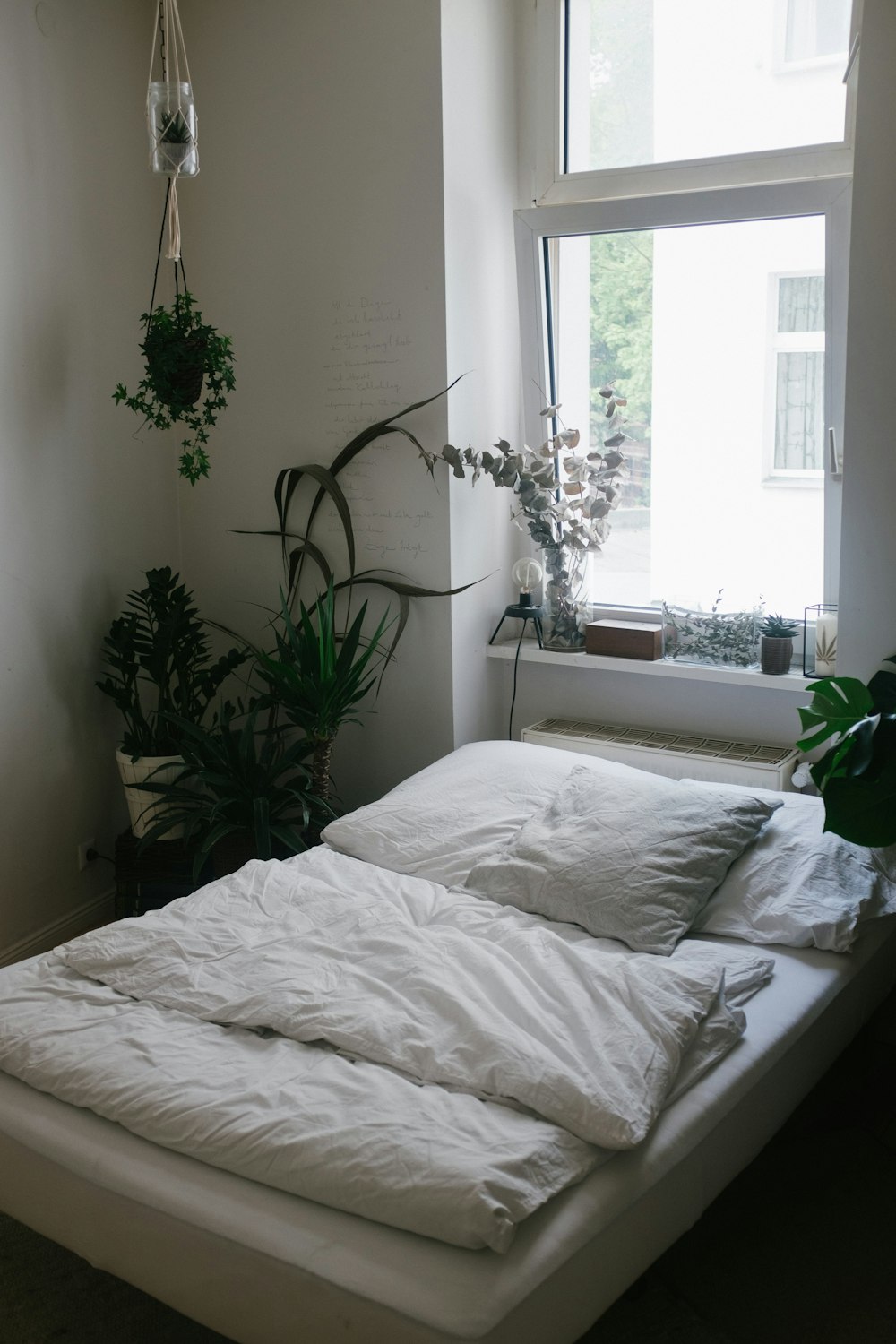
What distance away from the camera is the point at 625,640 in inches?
134

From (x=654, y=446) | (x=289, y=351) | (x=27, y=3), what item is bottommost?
(x=654, y=446)

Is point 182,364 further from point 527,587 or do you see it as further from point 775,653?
point 775,653

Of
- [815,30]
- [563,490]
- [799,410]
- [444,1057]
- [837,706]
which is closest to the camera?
[444,1057]

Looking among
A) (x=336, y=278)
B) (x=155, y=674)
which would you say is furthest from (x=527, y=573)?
(x=155, y=674)

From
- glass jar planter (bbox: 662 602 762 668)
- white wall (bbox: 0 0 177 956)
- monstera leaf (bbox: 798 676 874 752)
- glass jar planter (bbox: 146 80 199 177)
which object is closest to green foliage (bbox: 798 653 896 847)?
monstera leaf (bbox: 798 676 874 752)

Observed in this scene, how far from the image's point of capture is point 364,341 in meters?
3.42

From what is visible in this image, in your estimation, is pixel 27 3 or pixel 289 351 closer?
pixel 27 3

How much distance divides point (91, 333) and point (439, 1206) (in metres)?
2.79

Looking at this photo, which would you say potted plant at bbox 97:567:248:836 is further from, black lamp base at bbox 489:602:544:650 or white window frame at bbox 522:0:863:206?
white window frame at bbox 522:0:863:206

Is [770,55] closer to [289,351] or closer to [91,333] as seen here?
[289,351]

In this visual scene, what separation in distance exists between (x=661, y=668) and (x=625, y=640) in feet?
0.48

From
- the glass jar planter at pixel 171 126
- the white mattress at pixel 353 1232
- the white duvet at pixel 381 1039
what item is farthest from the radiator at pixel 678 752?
the glass jar planter at pixel 171 126

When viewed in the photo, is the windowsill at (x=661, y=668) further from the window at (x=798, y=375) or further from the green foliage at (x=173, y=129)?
the green foliage at (x=173, y=129)

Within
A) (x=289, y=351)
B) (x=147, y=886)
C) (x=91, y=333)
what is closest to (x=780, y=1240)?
(x=147, y=886)
